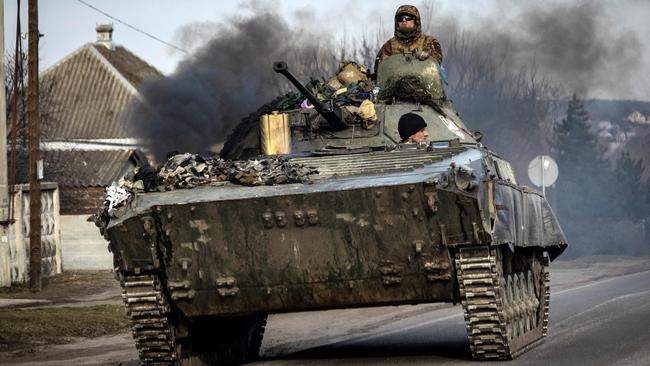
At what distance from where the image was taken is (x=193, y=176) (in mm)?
12539

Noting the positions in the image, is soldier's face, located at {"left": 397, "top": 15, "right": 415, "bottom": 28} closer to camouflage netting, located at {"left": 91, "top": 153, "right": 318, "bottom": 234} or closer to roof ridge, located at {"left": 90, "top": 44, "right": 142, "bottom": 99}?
camouflage netting, located at {"left": 91, "top": 153, "right": 318, "bottom": 234}

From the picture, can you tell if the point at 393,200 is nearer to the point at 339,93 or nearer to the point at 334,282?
the point at 334,282

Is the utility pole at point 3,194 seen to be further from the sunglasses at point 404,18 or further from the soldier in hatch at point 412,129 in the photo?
the soldier in hatch at point 412,129

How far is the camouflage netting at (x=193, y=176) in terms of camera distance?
12.2 metres

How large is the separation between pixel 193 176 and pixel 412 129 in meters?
2.71

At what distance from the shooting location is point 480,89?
2072 inches

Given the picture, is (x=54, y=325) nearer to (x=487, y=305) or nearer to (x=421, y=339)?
(x=421, y=339)

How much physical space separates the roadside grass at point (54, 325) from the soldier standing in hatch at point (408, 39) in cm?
555

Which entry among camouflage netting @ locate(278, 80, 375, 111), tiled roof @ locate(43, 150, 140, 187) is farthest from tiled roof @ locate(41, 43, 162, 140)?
camouflage netting @ locate(278, 80, 375, 111)

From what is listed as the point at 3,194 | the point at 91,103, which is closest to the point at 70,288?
the point at 3,194

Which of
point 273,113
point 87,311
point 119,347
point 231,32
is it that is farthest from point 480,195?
point 231,32

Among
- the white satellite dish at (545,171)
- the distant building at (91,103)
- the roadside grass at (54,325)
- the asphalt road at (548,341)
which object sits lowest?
the asphalt road at (548,341)

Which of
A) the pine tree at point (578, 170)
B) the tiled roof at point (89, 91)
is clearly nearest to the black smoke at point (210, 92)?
the tiled roof at point (89, 91)

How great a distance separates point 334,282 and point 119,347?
19.0ft
